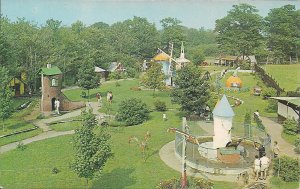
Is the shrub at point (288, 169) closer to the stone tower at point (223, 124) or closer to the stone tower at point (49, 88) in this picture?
the stone tower at point (223, 124)

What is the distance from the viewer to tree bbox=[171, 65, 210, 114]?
107ft

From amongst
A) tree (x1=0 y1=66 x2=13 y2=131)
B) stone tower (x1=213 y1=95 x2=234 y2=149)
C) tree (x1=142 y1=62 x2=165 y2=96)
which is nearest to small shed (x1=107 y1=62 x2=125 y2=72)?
tree (x1=142 y1=62 x2=165 y2=96)

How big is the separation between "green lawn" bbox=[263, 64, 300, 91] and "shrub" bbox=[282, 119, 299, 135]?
2090 centimetres

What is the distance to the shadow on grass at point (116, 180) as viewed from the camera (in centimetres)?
2020

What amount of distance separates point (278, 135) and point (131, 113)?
1196 cm

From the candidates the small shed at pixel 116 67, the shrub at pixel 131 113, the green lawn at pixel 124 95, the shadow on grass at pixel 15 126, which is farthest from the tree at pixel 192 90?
the small shed at pixel 116 67

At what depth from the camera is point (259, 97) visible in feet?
147

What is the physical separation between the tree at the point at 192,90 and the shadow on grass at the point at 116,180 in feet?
37.9

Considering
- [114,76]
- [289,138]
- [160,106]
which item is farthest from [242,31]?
[289,138]

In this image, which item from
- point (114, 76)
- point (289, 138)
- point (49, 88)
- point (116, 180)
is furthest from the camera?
point (114, 76)

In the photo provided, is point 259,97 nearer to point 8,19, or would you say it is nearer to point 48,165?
point 48,165

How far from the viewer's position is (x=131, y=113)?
34125mm

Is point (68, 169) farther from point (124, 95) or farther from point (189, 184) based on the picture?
point (124, 95)

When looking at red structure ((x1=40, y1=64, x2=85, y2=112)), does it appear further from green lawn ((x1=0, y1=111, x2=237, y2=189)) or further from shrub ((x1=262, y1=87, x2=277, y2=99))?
shrub ((x1=262, y1=87, x2=277, y2=99))
